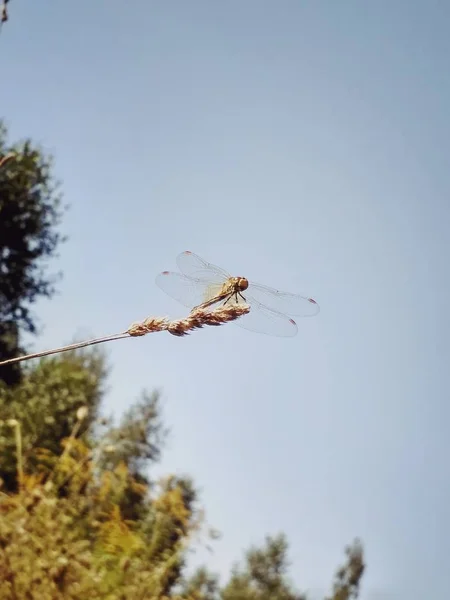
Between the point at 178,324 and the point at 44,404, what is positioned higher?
the point at 44,404

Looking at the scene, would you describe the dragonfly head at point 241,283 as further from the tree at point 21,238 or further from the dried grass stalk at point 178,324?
the tree at point 21,238

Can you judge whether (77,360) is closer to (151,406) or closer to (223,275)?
Answer: (151,406)

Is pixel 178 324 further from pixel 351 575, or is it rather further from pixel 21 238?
pixel 351 575

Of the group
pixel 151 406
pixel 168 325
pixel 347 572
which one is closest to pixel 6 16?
pixel 168 325

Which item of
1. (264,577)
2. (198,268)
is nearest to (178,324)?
(198,268)

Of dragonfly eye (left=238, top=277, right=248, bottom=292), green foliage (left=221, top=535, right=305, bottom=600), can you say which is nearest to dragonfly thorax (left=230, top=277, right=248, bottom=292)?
dragonfly eye (left=238, top=277, right=248, bottom=292)

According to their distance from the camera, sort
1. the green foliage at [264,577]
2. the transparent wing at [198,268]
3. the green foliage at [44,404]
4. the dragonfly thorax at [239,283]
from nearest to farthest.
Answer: the dragonfly thorax at [239,283] < the transparent wing at [198,268] < the green foliage at [44,404] < the green foliage at [264,577]

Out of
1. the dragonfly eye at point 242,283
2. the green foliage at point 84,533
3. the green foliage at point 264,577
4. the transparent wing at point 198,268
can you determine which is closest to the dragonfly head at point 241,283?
the dragonfly eye at point 242,283
